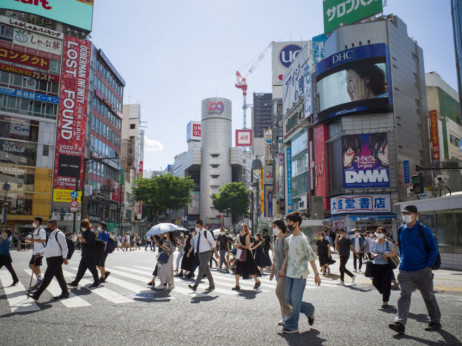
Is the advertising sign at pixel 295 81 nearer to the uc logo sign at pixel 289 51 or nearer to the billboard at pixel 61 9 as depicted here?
the uc logo sign at pixel 289 51

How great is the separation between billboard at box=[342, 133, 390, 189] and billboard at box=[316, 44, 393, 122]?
3188 mm

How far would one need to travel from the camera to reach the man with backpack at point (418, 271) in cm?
562

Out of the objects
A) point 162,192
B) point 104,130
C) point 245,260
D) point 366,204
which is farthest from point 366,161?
point 104,130

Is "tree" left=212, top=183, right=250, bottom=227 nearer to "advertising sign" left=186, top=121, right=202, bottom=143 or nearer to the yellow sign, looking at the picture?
"advertising sign" left=186, top=121, right=202, bottom=143

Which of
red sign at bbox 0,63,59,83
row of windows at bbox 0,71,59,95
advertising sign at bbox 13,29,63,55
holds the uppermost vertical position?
advertising sign at bbox 13,29,63,55

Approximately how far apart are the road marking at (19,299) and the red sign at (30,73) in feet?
125

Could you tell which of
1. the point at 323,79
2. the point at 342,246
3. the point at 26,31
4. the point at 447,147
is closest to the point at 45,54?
the point at 26,31

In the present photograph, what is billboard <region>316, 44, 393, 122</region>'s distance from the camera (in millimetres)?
42344

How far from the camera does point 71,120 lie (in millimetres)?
45094

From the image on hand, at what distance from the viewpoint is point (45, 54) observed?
44.7m

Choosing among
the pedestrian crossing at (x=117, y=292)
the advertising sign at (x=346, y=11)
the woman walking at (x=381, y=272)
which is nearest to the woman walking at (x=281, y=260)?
the woman walking at (x=381, y=272)

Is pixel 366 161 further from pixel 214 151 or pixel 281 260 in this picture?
pixel 214 151

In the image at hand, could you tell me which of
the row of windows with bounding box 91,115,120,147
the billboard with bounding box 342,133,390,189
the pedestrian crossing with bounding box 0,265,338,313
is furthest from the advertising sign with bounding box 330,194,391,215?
the row of windows with bounding box 91,115,120,147

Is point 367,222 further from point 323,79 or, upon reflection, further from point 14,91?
point 14,91
